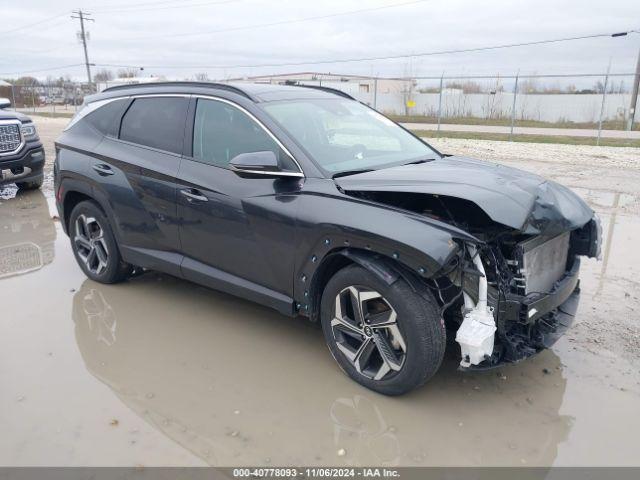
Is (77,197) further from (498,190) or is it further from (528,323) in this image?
(528,323)

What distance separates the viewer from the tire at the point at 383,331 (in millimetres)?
3002

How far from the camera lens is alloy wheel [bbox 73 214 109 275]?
507 cm

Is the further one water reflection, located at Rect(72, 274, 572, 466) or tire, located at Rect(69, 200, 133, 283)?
tire, located at Rect(69, 200, 133, 283)

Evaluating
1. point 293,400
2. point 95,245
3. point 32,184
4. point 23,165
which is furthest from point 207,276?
point 32,184

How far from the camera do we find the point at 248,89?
411 cm

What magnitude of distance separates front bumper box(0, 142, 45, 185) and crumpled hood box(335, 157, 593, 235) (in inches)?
302

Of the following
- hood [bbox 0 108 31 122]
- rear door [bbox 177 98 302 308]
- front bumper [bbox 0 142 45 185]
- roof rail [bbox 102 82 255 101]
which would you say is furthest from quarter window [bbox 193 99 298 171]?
hood [bbox 0 108 31 122]

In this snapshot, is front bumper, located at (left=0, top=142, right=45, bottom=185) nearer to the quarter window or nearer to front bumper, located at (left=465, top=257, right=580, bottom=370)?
the quarter window

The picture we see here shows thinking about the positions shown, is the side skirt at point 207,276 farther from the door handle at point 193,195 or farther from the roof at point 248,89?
the roof at point 248,89

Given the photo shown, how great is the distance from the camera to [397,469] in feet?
9.04

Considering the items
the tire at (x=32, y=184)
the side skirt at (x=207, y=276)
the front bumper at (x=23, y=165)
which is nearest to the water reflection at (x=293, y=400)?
the side skirt at (x=207, y=276)

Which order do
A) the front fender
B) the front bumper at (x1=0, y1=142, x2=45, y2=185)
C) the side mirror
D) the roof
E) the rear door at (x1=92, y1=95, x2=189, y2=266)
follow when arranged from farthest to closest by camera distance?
the front bumper at (x1=0, y1=142, x2=45, y2=185)
the rear door at (x1=92, y1=95, x2=189, y2=266)
the roof
the side mirror
the front fender

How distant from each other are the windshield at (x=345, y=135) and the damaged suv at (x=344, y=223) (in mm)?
16

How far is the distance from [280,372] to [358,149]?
1.72 metres
